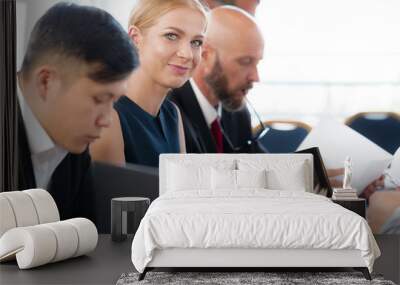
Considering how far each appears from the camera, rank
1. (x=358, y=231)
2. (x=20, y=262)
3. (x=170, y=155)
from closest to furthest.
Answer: (x=358, y=231), (x=20, y=262), (x=170, y=155)

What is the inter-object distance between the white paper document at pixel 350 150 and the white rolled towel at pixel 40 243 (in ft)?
9.63

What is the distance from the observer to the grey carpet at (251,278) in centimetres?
512

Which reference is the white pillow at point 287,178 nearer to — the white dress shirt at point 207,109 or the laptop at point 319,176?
the laptop at point 319,176

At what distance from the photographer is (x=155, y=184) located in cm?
766

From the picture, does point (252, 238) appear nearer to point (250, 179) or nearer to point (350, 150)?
point (250, 179)

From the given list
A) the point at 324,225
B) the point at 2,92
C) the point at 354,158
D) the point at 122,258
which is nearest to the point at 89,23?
the point at 2,92

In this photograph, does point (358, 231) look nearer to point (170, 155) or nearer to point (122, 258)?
point (122, 258)

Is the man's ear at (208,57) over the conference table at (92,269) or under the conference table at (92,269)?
over

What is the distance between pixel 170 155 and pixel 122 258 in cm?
156

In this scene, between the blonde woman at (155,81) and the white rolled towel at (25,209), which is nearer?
the white rolled towel at (25,209)

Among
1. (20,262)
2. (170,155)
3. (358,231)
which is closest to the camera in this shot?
(358,231)

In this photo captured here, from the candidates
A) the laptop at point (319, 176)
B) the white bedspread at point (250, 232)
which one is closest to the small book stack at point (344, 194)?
the laptop at point (319, 176)

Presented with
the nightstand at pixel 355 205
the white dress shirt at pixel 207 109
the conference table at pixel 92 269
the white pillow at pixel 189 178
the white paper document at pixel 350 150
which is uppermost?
the white dress shirt at pixel 207 109

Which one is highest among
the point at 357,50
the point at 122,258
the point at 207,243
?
the point at 357,50
